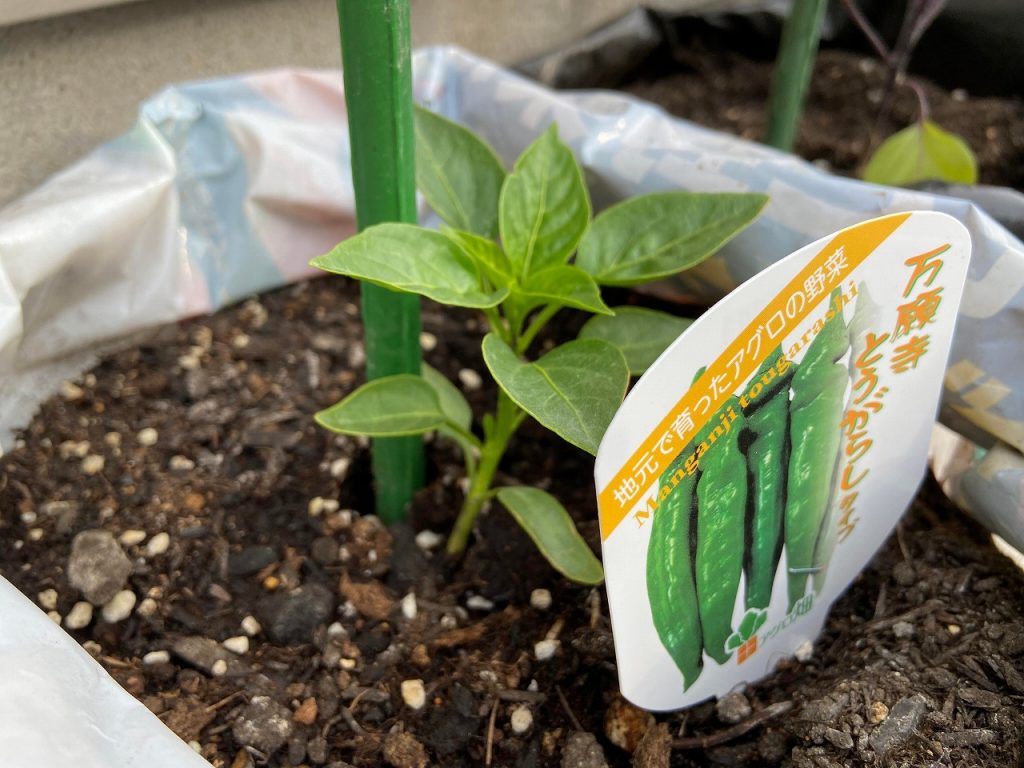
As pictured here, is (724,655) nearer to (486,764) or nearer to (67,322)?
(486,764)

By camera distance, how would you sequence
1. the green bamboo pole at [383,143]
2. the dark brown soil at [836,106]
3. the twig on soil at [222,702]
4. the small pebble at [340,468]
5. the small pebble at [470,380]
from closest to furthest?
1. the green bamboo pole at [383,143]
2. the twig on soil at [222,702]
3. the small pebble at [340,468]
4. the small pebble at [470,380]
5. the dark brown soil at [836,106]

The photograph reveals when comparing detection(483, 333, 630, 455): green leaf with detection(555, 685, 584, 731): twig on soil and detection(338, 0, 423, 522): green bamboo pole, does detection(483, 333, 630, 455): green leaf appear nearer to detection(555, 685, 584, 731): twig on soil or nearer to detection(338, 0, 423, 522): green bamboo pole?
detection(338, 0, 423, 522): green bamboo pole

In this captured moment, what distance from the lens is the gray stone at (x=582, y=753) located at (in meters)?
0.74

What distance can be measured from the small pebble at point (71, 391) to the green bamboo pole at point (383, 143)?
379 millimetres

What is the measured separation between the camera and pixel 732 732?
761 mm

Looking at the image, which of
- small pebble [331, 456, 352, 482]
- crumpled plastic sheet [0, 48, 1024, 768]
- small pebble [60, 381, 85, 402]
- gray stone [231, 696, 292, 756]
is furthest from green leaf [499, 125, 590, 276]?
small pebble [60, 381, 85, 402]

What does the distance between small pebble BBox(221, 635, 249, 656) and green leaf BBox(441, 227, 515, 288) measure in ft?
1.37

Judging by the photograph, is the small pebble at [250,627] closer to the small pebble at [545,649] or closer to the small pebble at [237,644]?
the small pebble at [237,644]

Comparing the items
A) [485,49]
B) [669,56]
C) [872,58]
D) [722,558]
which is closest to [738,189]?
[722,558]

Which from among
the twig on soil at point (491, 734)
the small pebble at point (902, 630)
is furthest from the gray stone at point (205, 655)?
the small pebble at point (902, 630)

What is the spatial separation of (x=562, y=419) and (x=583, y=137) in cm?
55

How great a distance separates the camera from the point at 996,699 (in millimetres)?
731

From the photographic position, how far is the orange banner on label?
1.85 feet

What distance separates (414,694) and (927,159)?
982mm
